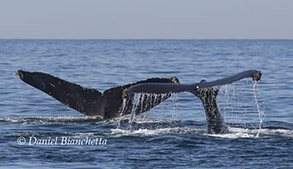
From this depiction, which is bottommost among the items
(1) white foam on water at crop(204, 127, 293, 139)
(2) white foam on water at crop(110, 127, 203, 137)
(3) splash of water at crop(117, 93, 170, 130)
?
(1) white foam on water at crop(204, 127, 293, 139)

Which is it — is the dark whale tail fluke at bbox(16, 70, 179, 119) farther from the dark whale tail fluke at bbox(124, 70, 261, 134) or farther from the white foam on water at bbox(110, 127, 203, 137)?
the dark whale tail fluke at bbox(124, 70, 261, 134)

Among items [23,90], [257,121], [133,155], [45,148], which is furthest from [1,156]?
[23,90]

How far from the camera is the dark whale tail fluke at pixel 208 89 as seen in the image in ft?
30.2

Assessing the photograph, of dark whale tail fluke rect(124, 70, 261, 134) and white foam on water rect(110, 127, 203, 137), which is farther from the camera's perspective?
white foam on water rect(110, 127, 203, 137)

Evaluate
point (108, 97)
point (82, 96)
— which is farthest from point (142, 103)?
point (82, 96)

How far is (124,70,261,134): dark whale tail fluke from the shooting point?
9.20m

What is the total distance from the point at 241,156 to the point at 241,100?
994 centimetres

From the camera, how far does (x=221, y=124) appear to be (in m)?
10.8

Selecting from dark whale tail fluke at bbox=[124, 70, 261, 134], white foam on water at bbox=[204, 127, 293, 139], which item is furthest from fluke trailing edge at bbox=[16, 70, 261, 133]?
white foam on water at bbox=[204, 127, 293, 139]

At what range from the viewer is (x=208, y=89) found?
34.0 feet

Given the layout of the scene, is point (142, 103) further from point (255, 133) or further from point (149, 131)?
point (255, 133)

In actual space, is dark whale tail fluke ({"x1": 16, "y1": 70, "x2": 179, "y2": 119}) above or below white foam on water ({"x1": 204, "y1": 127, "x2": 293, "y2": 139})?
above

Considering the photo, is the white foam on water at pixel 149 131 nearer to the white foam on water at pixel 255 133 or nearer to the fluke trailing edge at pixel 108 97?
the fluke trailing edge at pixel 108 97

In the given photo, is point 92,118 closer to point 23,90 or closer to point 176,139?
point 176,139
